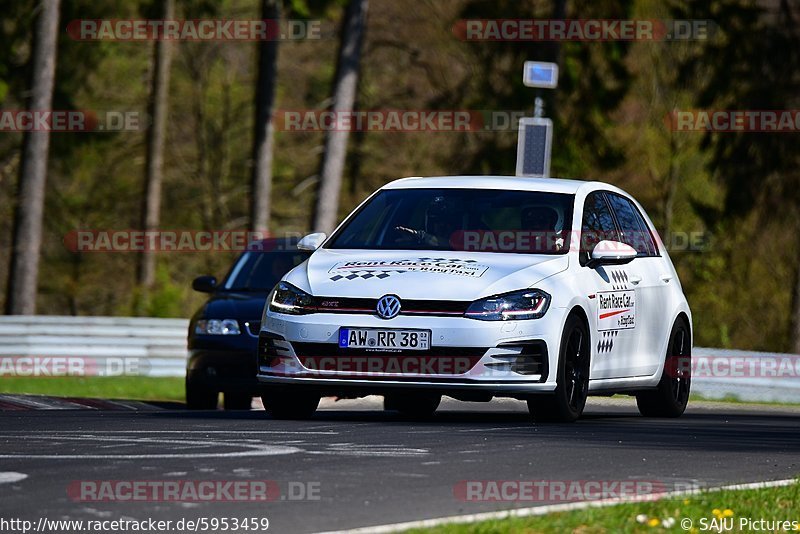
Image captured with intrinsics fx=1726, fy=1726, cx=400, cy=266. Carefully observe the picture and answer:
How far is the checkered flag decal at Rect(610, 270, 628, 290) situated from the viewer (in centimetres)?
1254

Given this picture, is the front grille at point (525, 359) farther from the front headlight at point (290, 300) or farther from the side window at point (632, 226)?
the side window at point (632, 226)

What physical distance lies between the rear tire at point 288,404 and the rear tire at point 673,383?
305cm

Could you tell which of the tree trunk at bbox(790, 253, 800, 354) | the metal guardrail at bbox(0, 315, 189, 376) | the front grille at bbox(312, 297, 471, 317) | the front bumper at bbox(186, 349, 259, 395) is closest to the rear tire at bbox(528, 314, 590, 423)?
the front grille at bbox(312, 297, 471, 317)

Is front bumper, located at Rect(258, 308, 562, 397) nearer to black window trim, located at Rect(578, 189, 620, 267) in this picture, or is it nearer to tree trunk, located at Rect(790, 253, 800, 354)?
black window trim, located at Rect(578, 189, 620, 267)

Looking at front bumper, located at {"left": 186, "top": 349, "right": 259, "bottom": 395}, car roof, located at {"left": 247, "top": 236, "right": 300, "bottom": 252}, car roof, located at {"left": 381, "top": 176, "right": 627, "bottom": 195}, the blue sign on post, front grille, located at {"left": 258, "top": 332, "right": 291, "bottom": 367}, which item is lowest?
front bumper, located at {"left": 186, "top": 349, "right": 259, "bottom": 395}

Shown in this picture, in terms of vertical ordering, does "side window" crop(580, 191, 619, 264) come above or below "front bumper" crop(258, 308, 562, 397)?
above

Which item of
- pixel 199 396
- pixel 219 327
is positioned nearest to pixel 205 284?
pixel 219 327

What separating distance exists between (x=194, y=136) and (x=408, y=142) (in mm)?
6104

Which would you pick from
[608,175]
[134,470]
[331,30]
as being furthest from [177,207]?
[134,470]

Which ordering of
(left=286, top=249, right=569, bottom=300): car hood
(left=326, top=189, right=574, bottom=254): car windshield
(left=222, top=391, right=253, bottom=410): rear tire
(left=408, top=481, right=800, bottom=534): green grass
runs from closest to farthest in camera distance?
1. (left=408, top=481, right=800, bottom=534): green grass
2. (left=286, top=249, right=569, bottom=300): car hood
3. (left=326, top=189, right=574, bottom=254): car windshield
4. (left=222, top=391, right=253, bottom=410): rear tire

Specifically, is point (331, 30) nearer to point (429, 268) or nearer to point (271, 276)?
point (271, 276)

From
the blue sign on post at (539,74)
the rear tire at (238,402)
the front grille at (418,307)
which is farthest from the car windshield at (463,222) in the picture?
the blue sign on post at (539,74)

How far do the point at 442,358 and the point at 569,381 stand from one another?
1.09m

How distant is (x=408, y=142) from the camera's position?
45.2 metres
